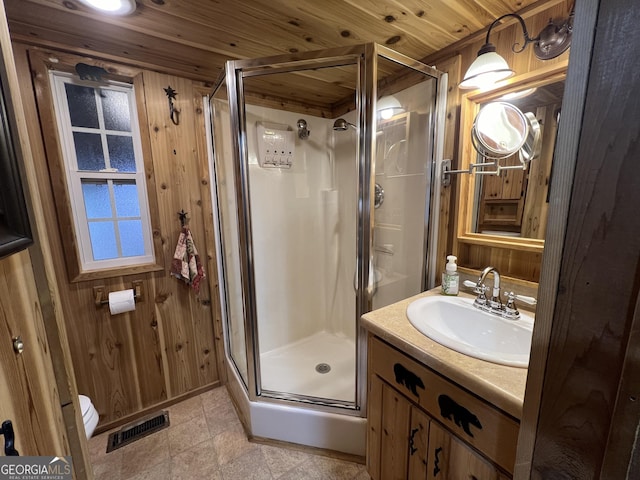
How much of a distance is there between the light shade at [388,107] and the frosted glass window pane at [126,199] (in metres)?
1.48

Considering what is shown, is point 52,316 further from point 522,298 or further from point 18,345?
point 522,298

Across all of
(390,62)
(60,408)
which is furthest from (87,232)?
(390,62)

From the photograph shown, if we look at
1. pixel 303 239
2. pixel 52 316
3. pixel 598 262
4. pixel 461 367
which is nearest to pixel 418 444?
pixel 461 367

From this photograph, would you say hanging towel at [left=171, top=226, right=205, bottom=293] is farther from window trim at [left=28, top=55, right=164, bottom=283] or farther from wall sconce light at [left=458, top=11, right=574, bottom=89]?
wall sconce light at [left=458, top=11, right=574, bottom=89]

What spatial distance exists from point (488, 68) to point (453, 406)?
1.25m

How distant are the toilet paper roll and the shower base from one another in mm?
933

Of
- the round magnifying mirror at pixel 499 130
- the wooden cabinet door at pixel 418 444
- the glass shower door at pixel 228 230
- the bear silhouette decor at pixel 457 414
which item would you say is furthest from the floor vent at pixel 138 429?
the round magnifying mirror at pixel 499 130

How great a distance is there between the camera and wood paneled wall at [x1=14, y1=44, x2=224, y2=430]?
1466mm

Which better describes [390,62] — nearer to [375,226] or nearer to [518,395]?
[375,226]

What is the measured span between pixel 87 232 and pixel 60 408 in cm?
112

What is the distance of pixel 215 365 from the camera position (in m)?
2.00

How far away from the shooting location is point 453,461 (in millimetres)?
846

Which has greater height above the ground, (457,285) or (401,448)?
(457,285)

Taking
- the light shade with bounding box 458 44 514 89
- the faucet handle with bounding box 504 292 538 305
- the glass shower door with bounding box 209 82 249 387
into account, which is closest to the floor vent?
the glass shower door with bounding box 209 82 249 387
